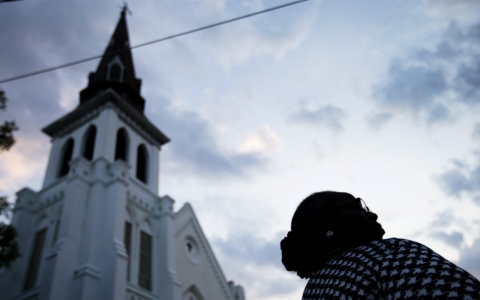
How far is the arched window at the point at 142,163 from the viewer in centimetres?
1981

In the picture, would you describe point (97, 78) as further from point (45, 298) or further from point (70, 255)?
point (45, 298)

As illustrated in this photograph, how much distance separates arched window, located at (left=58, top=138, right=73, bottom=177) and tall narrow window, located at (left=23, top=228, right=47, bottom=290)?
377 cm

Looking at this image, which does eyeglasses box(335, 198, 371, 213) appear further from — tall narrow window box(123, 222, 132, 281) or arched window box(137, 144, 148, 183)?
arched window box(137, 144, 148, 183)

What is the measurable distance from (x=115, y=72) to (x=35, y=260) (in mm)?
14148

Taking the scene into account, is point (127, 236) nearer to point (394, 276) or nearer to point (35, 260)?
point (35, 260)

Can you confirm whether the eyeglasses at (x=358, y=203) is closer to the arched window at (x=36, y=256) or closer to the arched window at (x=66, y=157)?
the arched window at (x=36, y=256)

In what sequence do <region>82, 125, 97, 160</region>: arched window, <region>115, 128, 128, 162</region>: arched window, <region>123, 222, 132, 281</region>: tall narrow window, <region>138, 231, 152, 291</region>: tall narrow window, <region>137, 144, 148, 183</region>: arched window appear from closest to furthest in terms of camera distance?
<region>138, 231, 152, 291</region>: tall narrow window
<region>123, 222, 132, 281</region>: tall narrow window
<region>82, 125, 97, 160</region>: arched window
<region>115, 128, 128, 162</region>: arched window
<region>137, 144, 148, 183</region>: arched window

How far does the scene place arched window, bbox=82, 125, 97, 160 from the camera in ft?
61.0

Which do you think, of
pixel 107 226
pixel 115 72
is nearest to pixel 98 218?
pixel 107 226

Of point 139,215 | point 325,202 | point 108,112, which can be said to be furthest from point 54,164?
point 325,202

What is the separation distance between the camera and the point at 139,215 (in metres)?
16.8

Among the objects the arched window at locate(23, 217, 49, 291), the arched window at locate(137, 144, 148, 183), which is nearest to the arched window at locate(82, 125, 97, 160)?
the arched window at locate(137, 144, 148, 183)

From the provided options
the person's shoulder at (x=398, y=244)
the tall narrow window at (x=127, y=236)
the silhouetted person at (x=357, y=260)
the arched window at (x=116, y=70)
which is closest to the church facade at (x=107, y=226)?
the tall narrow window at (x=127, y=236)

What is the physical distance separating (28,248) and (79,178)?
3595 mm
